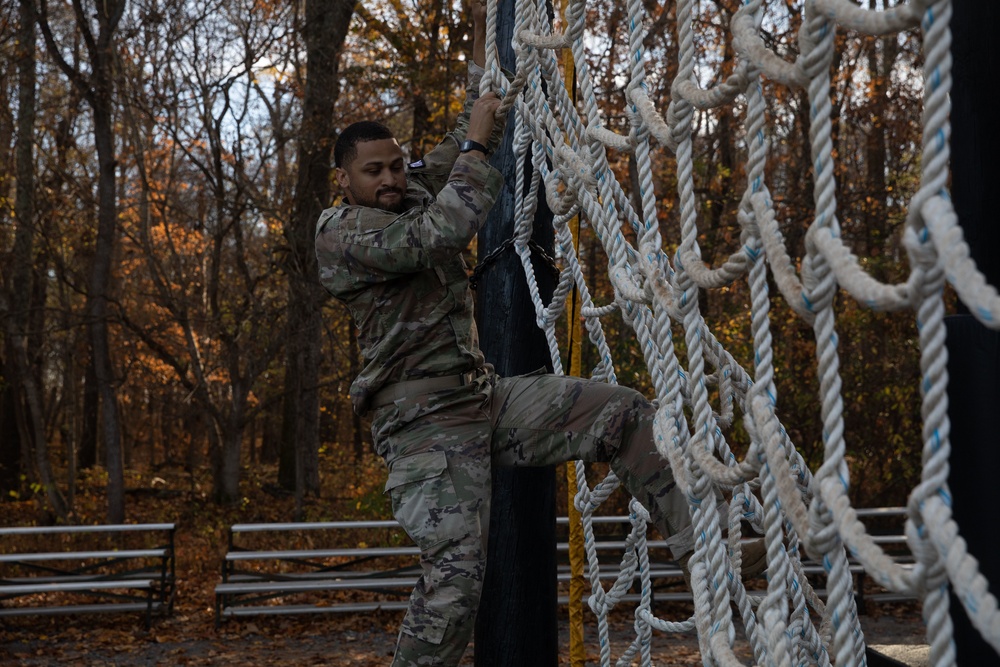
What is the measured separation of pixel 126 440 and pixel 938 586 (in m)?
20.5

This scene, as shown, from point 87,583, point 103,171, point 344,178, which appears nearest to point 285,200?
point 103,171

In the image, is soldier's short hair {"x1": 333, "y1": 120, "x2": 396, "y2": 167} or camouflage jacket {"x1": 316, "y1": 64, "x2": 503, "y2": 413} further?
soldier's short hair {"x1": 333, "y1": 120, "x2": 396, "y2": 167}

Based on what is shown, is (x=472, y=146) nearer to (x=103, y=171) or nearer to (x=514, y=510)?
(x=514, y=510)

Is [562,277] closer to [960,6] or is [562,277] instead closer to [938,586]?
[960,6]

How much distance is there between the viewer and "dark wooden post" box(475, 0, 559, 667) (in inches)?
112

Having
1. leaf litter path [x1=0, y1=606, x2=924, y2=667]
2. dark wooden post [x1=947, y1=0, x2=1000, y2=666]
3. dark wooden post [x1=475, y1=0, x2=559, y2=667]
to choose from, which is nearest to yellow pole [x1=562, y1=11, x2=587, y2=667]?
dark wooden post [x1=475, y1=0, x2=559, y2=667]

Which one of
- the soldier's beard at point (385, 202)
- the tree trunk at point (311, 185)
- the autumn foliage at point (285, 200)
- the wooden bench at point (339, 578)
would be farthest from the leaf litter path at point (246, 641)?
the soldier's beard at point (385, 202)

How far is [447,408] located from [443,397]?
1.2 inches

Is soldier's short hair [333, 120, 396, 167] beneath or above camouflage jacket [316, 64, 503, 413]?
above

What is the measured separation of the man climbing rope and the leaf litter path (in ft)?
10.6

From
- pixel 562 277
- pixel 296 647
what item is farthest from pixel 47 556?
pixel 562 277

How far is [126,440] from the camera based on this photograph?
64.8 feet

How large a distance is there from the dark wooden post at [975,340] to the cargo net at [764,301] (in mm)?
264

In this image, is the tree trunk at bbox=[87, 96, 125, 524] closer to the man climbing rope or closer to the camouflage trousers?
the man climbing rope
